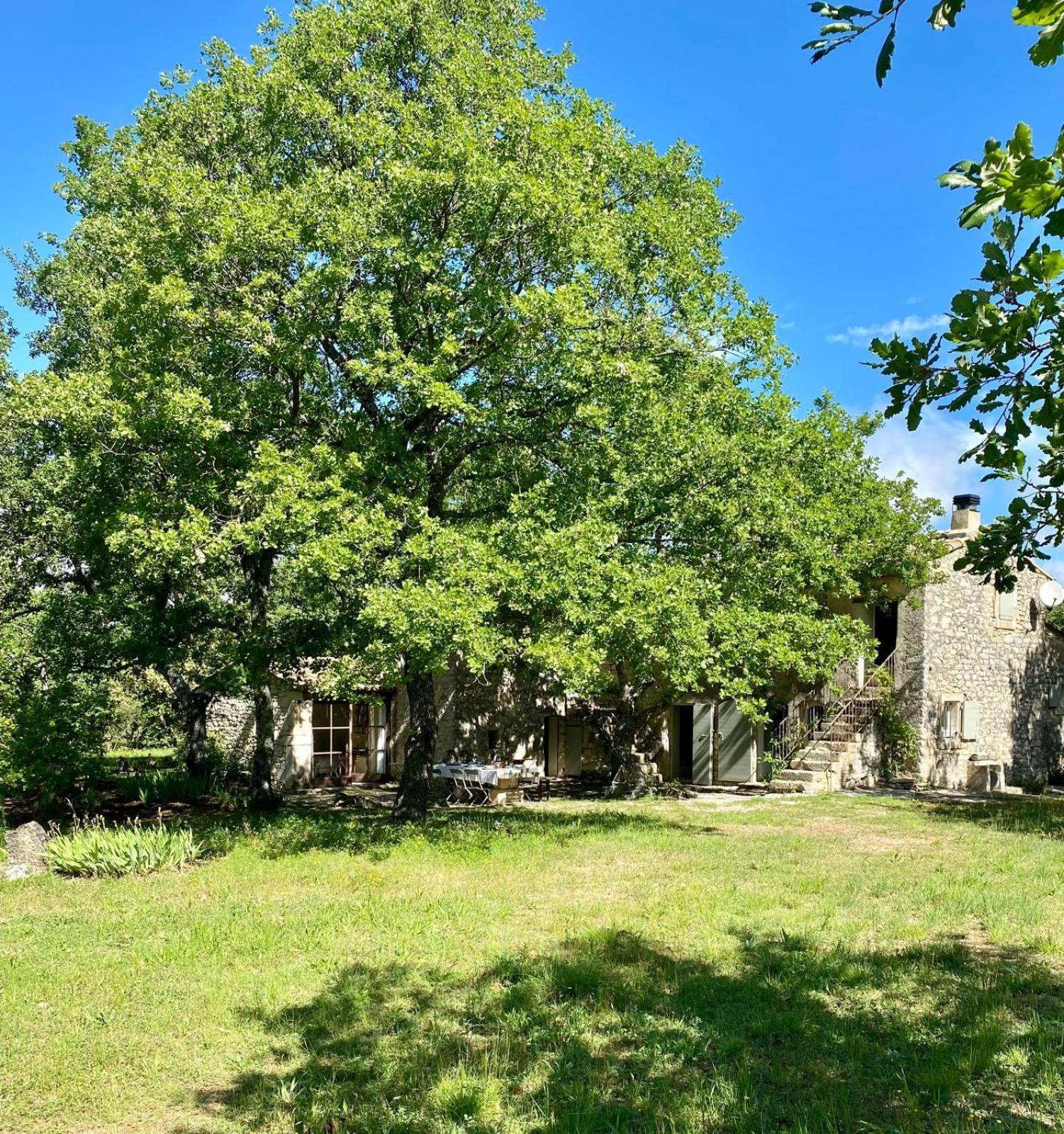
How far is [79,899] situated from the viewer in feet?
27.9

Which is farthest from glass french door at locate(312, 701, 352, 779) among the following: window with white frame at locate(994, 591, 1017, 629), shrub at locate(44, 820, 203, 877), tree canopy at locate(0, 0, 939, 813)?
window with white frame at locate(994, 591, 1017, 629)

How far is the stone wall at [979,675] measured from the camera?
1945 cm

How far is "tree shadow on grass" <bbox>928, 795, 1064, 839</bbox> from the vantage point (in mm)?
13047

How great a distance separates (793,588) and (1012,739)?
10356 mm

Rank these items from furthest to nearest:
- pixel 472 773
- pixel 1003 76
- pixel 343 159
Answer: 1. pixel 472 773
2. pixel 343 159
3. pixel 1003 76

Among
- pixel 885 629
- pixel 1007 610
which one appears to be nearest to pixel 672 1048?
pixel 885 629

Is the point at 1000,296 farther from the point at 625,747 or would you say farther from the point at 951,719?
the point at 951,719

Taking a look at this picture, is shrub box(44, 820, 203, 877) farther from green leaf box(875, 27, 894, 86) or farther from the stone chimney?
the stone chimney

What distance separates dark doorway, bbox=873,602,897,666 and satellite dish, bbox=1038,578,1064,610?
3602 mm

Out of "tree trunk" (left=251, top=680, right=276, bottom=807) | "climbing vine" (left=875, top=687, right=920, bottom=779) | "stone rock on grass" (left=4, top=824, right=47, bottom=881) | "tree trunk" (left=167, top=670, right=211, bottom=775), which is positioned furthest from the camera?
"climbing vine" (left=875, top=687, right=920, bottom=779)

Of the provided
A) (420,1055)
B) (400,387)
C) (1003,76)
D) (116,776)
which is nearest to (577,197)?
(400,387)

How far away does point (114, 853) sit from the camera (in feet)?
32.0

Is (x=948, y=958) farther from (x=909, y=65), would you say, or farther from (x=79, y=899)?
(x=79, y=899)

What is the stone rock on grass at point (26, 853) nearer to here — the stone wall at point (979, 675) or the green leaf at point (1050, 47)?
the green leaf at point (1050, 47)
